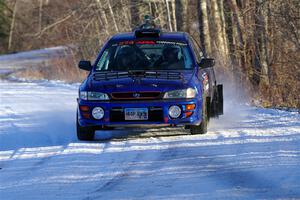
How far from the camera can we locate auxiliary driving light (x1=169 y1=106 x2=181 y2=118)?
1047cm

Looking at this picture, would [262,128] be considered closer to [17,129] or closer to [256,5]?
[17,129]

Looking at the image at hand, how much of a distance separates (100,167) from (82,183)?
884mm

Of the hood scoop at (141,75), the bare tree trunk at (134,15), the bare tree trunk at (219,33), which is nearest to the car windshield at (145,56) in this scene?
the hood scoop at (141,75)

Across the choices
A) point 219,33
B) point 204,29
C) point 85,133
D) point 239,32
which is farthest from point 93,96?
point 219,33

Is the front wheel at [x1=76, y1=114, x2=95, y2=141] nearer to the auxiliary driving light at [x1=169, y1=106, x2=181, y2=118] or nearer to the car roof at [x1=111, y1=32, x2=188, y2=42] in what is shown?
the auxiliary driving light at [x1=169, y1=106, x2=181, y2=118]

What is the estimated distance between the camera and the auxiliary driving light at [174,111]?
10.5m

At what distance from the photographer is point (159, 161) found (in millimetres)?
9000

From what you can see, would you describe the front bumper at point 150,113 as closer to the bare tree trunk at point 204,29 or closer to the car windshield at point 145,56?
the car windshield at point 145,56

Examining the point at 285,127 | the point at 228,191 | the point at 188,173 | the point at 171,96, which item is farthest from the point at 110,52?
the point at 228,191

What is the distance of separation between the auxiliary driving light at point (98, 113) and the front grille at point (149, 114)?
0.15m

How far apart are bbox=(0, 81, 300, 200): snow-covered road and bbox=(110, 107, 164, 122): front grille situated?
0.32 meters

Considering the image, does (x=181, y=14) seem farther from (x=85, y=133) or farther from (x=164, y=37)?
(x=85, y=133)

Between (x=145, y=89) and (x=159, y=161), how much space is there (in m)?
1.73

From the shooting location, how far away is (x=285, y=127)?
1120cm
